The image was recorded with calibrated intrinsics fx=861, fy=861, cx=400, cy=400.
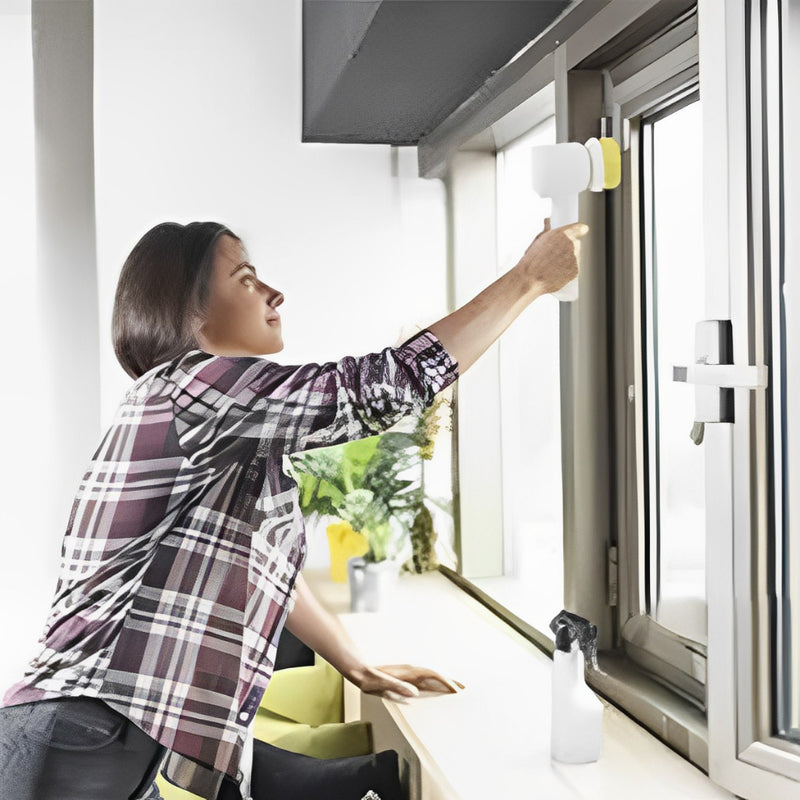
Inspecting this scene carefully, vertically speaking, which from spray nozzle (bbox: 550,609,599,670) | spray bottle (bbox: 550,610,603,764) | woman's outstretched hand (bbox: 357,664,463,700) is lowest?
woman's outstretched hand (bbox: 357,664,463,700)

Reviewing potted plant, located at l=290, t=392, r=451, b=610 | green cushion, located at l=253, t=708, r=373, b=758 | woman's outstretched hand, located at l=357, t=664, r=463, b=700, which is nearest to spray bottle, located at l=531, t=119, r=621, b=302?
potted plant, located at l=290, t=392, r=451, b=610

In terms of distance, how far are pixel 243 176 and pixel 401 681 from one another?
2.41ft

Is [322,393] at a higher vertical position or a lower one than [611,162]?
lower

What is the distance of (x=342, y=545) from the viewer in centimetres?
127

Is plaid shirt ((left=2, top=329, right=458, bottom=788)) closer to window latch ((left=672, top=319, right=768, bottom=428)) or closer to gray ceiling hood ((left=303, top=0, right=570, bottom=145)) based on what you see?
window latch ((left=672, top=319, right=768, bottom=428))

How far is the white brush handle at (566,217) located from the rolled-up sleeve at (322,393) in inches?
7.3

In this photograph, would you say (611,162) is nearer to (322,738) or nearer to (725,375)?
(725,375)

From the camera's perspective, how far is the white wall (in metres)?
1.16

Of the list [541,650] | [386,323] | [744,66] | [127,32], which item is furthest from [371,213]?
[541,650]

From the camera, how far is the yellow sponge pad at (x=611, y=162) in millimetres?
1049

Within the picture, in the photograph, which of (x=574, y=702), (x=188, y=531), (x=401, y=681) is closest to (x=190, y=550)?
(x=188, y=531)

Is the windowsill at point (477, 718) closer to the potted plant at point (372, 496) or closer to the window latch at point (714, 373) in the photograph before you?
the potted plant at point (372, 496)

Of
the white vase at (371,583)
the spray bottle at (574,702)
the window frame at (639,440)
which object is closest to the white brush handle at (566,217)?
the window frame at (639,440)

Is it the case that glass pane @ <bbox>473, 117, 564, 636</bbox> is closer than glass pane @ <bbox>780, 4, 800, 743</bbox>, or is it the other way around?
glass pane @ <bbox>780, 4, 800, 743</bbox>
